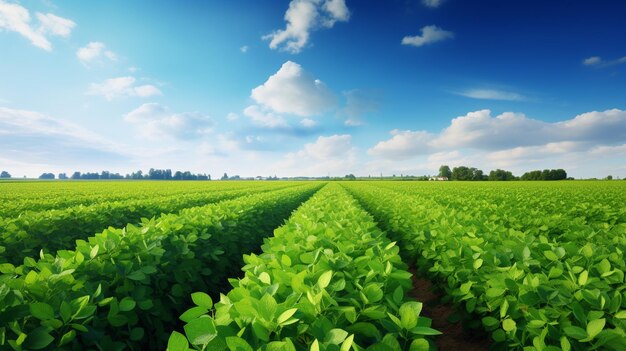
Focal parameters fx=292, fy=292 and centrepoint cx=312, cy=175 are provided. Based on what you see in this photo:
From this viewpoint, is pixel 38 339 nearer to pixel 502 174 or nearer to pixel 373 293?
pixel 373 293

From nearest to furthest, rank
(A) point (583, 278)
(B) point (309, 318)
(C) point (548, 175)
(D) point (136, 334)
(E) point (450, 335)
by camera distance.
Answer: (B) point (309, 318), (A) point (583, 278), (D) point (136, 334), (E) point (450, 335), (C) point (548, 175)

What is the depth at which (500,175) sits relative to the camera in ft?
351

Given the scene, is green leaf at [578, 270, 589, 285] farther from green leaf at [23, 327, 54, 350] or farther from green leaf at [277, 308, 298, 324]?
green leaf at [23, 327, 54, 350]

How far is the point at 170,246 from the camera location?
3.90 m

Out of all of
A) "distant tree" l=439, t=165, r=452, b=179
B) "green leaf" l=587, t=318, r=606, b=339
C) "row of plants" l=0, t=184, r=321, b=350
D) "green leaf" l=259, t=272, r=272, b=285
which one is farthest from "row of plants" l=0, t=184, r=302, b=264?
"distant tree" l=439, t=165, r=452, b=179

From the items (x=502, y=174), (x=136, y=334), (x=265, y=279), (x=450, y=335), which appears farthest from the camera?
A: (x=502, y=174)

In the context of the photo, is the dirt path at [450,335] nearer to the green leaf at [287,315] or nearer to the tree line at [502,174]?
the green leaf at [287,315]

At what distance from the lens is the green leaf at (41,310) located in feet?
5.66

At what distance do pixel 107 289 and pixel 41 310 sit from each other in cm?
93

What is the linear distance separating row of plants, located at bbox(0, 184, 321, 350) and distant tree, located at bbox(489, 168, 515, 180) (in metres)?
123

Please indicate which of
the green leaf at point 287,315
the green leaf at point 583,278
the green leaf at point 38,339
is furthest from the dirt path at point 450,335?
the green leaf at point 38,339

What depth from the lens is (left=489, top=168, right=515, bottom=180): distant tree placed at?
105m

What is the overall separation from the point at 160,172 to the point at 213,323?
6975 inches

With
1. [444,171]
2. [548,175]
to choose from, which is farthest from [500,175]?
[444,171]
